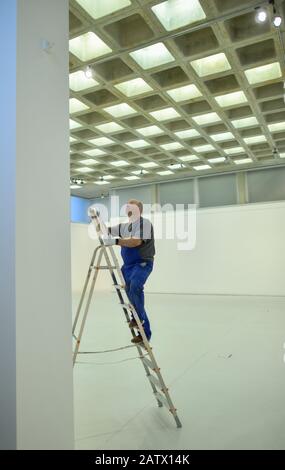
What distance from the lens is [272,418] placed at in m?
1.98

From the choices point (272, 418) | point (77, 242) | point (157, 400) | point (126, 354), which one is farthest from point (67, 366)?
point (77, 242)

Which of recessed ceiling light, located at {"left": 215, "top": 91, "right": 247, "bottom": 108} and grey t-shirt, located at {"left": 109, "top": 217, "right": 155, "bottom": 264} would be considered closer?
grey t-shirt, located at {"left": 109, "top": 217, "right": 155, "bottom": 264}

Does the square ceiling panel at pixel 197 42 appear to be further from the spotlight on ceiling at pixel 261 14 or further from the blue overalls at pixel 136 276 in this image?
the blue overalls at pixel 136 276

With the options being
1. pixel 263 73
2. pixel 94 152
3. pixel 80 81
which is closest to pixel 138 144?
pixel 94 152

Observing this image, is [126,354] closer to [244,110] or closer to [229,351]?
[229,351]

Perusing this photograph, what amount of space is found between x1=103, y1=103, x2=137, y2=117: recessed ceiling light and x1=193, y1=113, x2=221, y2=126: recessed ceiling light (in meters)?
1.25

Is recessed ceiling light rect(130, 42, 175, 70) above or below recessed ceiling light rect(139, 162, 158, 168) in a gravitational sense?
above

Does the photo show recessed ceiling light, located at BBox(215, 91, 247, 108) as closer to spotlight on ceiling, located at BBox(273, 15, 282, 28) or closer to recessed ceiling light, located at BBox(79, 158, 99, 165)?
spotlight on ceiling, located at BBox(273, 15, 282, 28)

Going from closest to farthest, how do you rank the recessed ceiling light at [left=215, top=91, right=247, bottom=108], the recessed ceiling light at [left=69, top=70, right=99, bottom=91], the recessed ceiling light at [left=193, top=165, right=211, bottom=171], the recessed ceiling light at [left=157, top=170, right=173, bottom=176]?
the recessed ceiling light at [left=69, top=70, right=99, bottom=91] < the recessed ceiling light at [left=215, top=91, right=247, bottom=108] < the recessed ceiling light at [left=193, top=165, right=211, bottom=171] < the recessed ceiling light at [left=157, top=170, right=173, bottom=176]

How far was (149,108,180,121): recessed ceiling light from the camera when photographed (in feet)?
19.9

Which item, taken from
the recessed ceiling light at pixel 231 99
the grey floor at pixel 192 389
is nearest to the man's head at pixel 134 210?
the grey floor at pixel 192 389

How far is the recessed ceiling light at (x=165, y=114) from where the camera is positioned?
607cm

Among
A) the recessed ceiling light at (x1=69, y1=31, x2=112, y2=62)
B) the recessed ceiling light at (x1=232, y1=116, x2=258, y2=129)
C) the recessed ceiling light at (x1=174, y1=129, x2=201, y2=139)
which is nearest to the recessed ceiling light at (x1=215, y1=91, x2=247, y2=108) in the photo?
the recessed ceiling light at (x1=232, y1=116, x2=258, y2=129)

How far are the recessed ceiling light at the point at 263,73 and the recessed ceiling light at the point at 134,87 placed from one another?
1.51 meters
